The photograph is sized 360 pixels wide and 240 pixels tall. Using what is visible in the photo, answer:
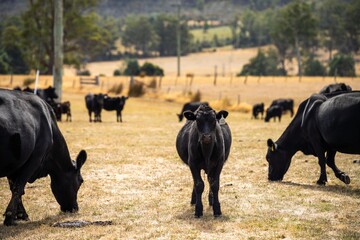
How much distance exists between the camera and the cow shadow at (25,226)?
30.2 ft

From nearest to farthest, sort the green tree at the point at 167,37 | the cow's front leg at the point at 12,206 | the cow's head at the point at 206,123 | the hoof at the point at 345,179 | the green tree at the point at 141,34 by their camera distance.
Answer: the cow's front leg at the point at 12,206 < the cow's head at the point at 206,123 < the hoof at the point at 345,179 < the green tree at the point at 167,37 < the green tree at the point at 141,34

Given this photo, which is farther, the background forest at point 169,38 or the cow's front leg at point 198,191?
the background forest at point 169,38

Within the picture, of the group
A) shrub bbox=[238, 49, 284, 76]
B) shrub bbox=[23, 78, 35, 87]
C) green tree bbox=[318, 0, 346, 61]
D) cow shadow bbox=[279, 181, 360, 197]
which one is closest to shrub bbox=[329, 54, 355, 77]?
shrub bbox=[238, 49, 284, 76]

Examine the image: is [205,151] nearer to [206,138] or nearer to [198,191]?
[206,138]

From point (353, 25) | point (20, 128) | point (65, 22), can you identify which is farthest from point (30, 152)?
point (353, 25)

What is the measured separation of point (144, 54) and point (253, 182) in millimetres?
152099

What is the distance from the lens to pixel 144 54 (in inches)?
6491

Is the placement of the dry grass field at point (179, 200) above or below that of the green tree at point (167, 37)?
below

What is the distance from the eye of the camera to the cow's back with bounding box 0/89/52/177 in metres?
9.12

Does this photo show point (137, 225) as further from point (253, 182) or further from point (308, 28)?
point (308, 28)

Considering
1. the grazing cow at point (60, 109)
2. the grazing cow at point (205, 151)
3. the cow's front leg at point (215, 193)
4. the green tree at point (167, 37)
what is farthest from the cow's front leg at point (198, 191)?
the green tree at point (167, 37)

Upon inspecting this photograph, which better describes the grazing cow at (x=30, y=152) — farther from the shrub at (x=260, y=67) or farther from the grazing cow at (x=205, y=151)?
the shrub at (x=260, y=67)

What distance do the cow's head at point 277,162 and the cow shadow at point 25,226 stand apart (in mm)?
5756

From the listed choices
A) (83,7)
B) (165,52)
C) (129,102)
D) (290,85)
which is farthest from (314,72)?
(165,52)
